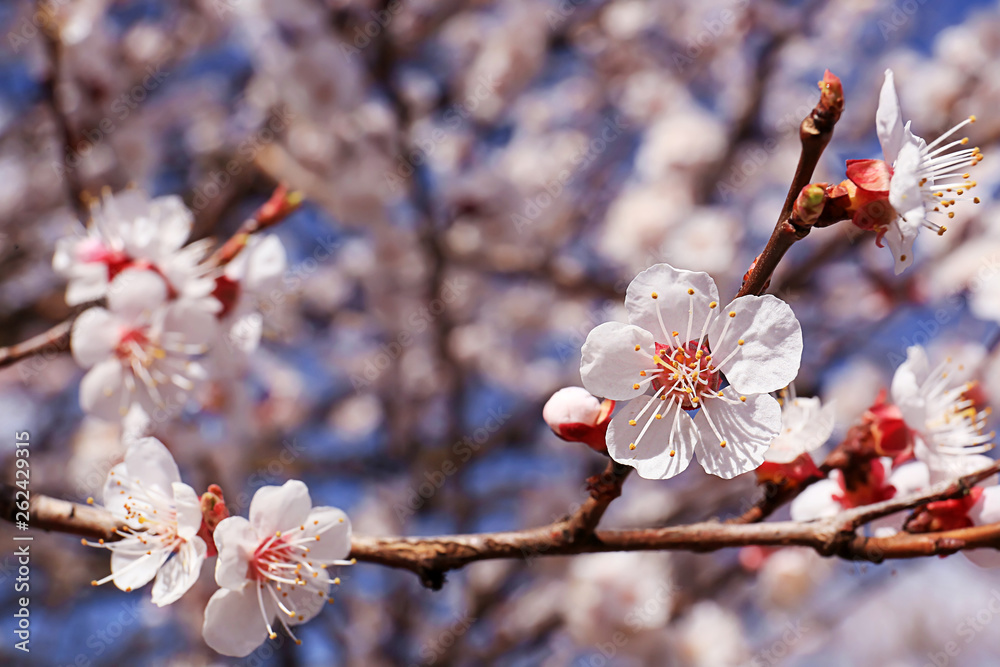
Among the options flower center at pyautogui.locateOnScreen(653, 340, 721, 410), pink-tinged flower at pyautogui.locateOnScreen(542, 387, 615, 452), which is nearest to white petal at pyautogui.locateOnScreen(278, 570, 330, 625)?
pink-tinged flower at pyautogui.locateOnScreen(542, 387, 615, 452)

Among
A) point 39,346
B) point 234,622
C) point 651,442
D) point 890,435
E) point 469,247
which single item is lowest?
point 234,622

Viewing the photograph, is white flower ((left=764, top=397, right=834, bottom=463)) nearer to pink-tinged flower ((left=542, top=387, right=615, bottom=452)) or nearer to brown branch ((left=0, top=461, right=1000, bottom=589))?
brown branch ((left=0, top=461, right=1000, bottom=589))

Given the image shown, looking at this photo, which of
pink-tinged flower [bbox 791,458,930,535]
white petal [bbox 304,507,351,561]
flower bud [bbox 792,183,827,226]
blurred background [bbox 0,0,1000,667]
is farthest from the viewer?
blurred background [bbox 0,0,1000,667]

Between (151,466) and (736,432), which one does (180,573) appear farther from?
(736,432)

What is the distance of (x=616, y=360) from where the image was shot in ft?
2.68

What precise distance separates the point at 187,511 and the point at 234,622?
17cm

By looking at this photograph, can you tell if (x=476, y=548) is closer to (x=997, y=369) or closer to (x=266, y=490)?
(x=266, y=490)

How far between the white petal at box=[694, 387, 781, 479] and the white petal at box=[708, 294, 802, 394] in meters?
0.02

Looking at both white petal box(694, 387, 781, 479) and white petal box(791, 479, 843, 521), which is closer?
white petal box(694, 387, 781, 479)

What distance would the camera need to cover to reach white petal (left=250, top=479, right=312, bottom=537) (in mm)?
968

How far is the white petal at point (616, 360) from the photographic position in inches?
31.2

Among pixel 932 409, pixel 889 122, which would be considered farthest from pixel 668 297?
pixel 932 409

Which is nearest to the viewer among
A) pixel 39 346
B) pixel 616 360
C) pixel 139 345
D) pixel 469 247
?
pixel 616 360

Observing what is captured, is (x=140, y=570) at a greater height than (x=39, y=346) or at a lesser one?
lesser
